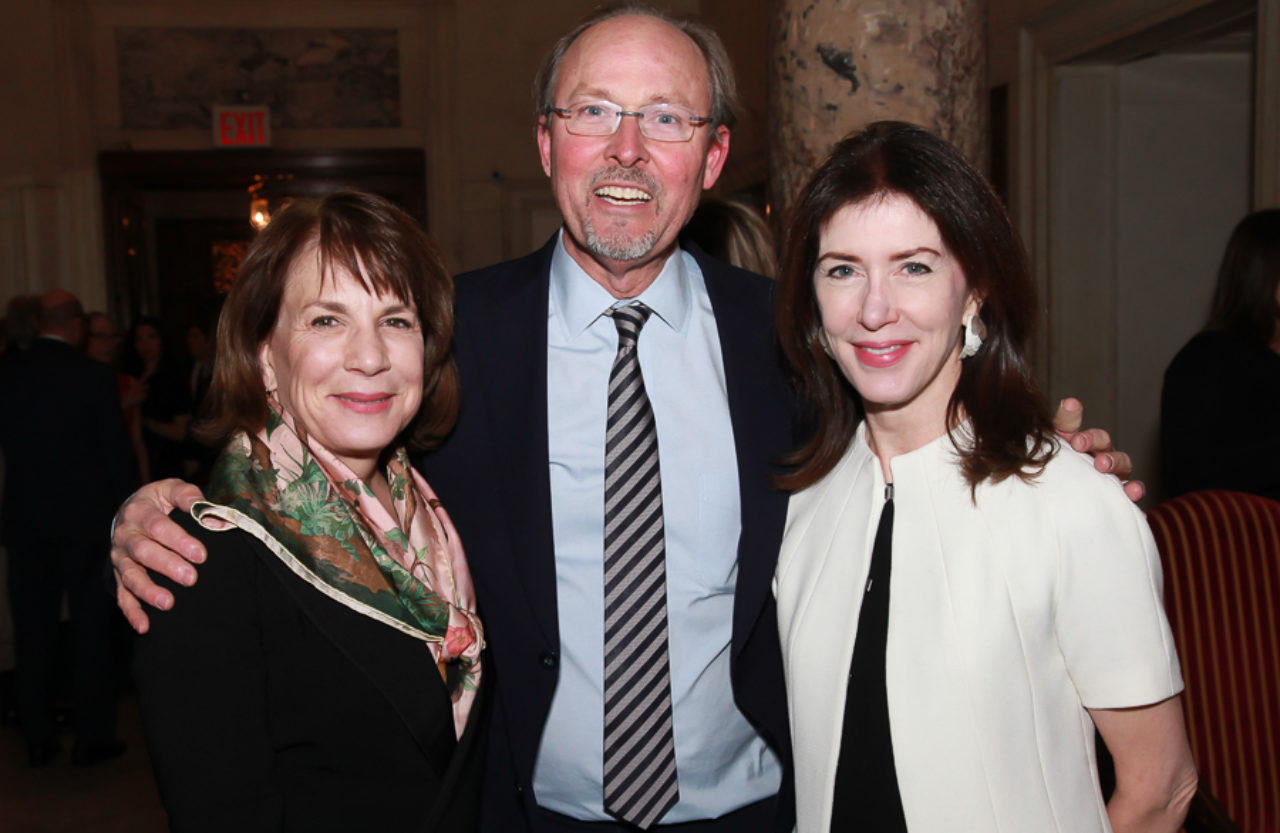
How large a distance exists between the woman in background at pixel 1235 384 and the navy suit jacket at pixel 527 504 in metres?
1.95

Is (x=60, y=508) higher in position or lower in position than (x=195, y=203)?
lower

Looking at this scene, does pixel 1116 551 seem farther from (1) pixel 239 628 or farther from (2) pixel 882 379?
(1) pixel 239 628

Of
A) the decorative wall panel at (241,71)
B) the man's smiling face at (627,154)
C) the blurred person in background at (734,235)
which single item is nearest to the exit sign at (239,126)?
the decorative wall panel at (241,71)

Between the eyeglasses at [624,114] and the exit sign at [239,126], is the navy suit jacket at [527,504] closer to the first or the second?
the eyeglasses at [624,114]

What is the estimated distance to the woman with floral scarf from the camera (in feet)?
4.50

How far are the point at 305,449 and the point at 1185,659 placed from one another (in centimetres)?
168

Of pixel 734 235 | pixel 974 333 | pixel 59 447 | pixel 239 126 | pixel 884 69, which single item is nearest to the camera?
pixel 974 333

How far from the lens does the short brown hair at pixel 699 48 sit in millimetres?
2092

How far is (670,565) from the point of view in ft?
6.17

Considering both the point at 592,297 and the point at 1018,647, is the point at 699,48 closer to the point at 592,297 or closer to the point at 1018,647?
the point at 592,297

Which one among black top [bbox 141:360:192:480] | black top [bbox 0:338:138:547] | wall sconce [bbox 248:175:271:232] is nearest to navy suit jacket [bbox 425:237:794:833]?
black top [bbox 0:338:138:547]

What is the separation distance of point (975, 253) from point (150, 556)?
1.24m

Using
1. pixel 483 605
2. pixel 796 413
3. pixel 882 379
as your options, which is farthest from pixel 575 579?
pixel 882 379

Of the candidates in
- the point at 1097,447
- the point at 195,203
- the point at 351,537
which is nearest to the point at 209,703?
the point at 351,537
